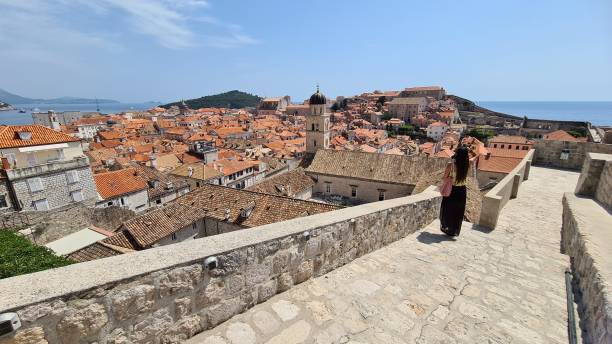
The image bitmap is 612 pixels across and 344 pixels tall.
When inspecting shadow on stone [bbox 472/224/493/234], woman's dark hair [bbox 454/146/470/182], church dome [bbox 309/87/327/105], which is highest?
church dome [bbox 309/87/327/105]

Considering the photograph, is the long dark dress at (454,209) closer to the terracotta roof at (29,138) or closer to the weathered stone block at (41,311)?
the weathered stone block at (41,311)

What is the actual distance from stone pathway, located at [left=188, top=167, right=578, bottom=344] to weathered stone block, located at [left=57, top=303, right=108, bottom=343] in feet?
2.73

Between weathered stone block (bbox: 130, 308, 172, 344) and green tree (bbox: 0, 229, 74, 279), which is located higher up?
weathered stone block (bbox: 130, 308, 172, 344)

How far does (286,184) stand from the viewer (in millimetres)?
24859

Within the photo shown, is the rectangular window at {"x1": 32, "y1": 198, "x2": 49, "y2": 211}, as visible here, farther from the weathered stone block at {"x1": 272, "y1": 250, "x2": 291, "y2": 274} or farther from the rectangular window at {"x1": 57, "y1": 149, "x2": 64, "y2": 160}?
the weathered stone block at {"x1": 272, "y1": 250, "x2": 291, "y2": 274}

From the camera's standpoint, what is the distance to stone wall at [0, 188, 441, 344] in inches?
74.0

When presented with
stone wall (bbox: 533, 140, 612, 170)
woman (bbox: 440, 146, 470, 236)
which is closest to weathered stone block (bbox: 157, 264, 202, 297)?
woman (bbox: 440, 146, 470, 236)

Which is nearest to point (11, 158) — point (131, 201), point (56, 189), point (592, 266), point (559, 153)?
point (56, 189)

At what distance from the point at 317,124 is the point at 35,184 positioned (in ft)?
83.0

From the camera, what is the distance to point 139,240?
1422 cm

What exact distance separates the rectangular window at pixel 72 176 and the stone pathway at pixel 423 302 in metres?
24.0

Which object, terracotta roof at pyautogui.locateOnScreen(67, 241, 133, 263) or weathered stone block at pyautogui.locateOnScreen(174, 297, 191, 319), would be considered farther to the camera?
terracotta roof at pyautogui.locateOnScreen(67, 241, 133, 263)

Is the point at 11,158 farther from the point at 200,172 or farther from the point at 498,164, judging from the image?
the point at 498,164

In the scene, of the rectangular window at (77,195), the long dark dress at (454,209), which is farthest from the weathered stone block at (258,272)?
the rectangular window at (77,195)
